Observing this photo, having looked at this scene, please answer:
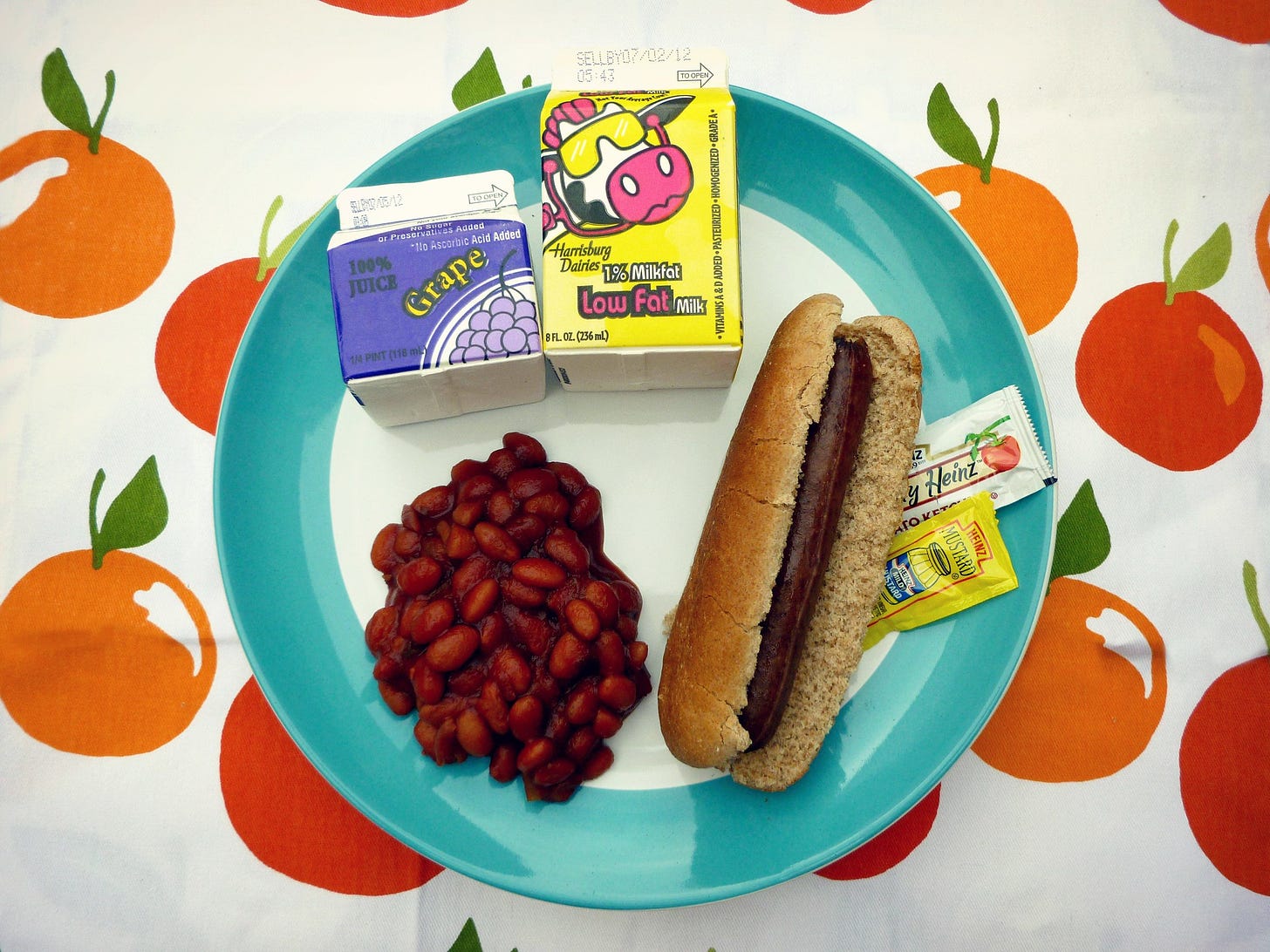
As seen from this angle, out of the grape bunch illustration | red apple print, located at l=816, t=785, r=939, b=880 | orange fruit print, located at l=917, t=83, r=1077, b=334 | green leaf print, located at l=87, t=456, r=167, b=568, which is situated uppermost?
orange fruit print, located at l=917, t=83, r=1077, b=334

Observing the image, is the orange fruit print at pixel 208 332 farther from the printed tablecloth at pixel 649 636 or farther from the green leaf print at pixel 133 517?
the green leaf print at pixel 133 517

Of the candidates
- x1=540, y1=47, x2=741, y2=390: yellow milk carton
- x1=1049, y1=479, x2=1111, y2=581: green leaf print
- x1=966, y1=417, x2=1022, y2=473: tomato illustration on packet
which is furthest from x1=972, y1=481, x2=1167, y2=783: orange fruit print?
x1=540, y1=47, x2=741, y2=390: yellow milk carton

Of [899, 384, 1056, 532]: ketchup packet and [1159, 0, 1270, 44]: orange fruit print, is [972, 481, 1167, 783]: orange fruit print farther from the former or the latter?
[1159, 0, 1270, 44]: orange fruit print

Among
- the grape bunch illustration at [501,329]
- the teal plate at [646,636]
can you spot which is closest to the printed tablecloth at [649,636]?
the teal plate at [646,636]

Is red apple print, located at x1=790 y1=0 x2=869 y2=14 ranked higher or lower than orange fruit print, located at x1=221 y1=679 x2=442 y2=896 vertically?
higher

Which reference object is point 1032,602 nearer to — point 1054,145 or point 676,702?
point 676,702

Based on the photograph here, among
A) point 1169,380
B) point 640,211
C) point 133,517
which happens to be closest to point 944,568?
point 1169,380
